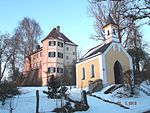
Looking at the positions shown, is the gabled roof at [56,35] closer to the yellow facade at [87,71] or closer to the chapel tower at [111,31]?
the yellow facade at [87,71]

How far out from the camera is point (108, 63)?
117 feet

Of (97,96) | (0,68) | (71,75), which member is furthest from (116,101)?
(71,75)

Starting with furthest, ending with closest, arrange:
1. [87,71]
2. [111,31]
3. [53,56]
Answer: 1. [53,56]
2. [87,71]
3. [111,31]

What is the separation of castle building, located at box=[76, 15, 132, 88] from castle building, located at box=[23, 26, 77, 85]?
51.0 feet

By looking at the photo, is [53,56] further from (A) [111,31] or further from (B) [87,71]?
(A) [111,31]

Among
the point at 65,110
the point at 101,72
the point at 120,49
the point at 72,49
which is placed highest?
the point at 72,49

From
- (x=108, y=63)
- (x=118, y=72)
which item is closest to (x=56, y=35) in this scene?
(x=118, y=72)

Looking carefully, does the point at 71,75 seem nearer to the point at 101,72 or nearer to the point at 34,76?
the point at 34,76

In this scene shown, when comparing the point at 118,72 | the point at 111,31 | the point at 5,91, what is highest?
the point at 111,31

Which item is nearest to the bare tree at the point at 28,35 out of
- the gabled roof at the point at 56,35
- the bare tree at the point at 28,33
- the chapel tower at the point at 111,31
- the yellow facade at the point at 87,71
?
the bare tree at the point at 28,33

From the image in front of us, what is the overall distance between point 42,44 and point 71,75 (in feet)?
34.1

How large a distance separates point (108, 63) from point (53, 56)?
23.0 meters

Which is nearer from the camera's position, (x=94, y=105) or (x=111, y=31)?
(x=94, y=105)

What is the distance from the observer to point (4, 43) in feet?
141
